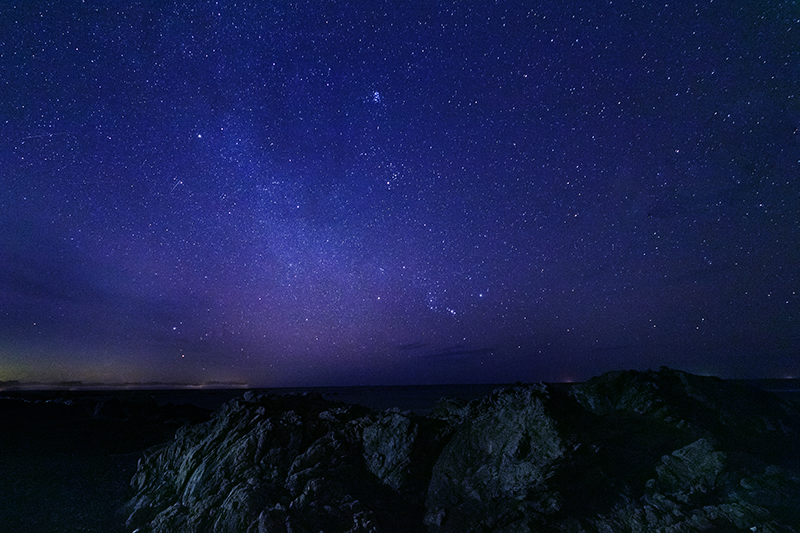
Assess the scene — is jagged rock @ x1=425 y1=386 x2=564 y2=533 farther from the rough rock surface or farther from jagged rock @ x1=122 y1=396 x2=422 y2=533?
jagged rock @ x1=122 y1=396 x2=422 y2=533

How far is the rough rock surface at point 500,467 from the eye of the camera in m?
14.1

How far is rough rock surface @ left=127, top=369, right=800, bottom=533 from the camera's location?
14.1m

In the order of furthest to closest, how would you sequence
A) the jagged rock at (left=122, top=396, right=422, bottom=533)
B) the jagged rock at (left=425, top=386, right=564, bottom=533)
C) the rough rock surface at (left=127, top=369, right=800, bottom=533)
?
the jagged rock at (left=122, top=396, right=422, bottom=533)
the jagged rock at (left=425, top=386, right=564, bottom=533)
the rough rock surface at (left=127, top=369, right=800, bottom=533)

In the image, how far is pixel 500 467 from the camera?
1639 cm

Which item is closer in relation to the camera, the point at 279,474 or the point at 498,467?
the point at 498,467

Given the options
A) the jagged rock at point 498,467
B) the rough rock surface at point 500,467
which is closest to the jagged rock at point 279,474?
the rough rock surface at point 500,467

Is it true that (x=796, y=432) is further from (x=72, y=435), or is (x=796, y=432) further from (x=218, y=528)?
(x=72, y=435)

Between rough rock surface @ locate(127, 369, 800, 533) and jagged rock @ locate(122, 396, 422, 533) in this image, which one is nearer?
rough rock surface @ locate(127, 369, 800, 533)

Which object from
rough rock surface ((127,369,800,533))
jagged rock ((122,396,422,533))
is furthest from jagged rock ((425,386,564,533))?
jagged rock ((122,396,422,533))

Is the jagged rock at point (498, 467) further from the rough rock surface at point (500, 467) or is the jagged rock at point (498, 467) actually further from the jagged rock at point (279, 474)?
the jagged rock at point (279, 474)

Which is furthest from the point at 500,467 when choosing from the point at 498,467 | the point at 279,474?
the point at 279,474

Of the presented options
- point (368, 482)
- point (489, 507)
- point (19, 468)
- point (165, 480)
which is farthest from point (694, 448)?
point (19, 468)

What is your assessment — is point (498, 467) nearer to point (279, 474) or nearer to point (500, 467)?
point (500, 467)

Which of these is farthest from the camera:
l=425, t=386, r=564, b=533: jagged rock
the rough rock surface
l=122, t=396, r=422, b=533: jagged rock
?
l=122, t=396, r=422, b=533: jagged rock
